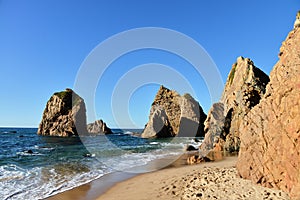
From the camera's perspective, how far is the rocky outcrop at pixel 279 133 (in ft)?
26.2

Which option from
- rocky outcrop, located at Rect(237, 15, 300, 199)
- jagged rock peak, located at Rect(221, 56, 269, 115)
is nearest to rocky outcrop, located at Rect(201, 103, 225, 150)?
jagged rock peak, located at Rect(221, 56, 269, 115)

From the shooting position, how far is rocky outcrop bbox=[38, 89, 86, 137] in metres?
88.5

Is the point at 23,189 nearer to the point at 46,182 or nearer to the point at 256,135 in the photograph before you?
the point at 46,182

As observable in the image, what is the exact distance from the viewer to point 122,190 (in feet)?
38.6

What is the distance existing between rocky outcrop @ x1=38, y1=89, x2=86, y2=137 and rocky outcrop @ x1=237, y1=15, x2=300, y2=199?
8481 cm

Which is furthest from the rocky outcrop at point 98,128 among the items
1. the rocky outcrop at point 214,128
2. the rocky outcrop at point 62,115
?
the rocky outcrop at point 214,128

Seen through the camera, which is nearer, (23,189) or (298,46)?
(298,46)

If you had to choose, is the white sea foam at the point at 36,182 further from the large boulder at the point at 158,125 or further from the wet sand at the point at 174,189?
the large boulder at the point at 158,125

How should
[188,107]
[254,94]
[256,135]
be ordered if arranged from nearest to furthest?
[256,135] → [254,94] → [188,107]

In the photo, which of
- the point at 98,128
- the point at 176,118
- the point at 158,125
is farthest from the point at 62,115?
the point at 176,118

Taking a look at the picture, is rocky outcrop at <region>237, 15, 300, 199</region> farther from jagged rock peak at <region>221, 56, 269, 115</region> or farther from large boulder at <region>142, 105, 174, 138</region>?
large boulder at <region>142, 105, 174, 138</region>

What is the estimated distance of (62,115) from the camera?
9156 cm

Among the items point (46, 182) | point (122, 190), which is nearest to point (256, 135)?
point (122, 190)

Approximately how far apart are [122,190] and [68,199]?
2.74 meters
